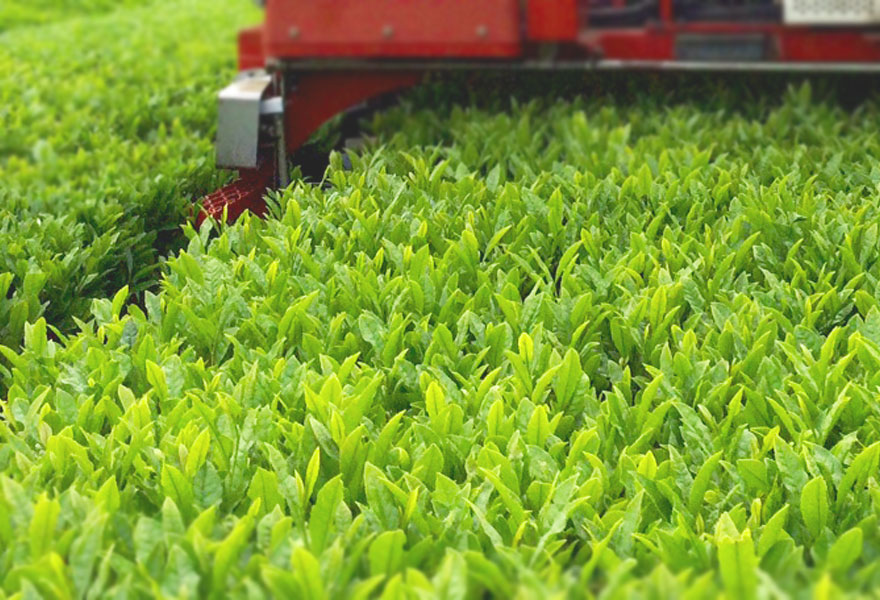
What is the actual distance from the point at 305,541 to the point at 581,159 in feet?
10.9

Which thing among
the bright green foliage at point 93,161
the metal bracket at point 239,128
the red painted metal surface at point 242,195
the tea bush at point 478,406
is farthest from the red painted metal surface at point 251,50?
the tea bush at point 478,406

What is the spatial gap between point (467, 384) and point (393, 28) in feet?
14.3

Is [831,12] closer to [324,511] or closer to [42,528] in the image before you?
[324,511]

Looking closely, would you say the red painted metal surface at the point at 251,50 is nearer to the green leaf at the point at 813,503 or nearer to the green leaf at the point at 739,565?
the green leaf at the point at 813,503

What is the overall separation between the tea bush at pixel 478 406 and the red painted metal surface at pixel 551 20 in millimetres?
2563

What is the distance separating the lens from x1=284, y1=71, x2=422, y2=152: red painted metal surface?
717 centimetres

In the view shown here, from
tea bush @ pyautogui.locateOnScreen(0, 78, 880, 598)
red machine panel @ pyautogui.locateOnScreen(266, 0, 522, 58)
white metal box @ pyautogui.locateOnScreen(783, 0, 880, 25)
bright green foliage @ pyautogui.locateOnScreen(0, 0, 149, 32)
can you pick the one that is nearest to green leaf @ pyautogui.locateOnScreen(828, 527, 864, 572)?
tea bush @ pyautogui.locateOnScreen(0, 78, 880, 598)

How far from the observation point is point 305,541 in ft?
7.29

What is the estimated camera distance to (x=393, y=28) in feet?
22.9

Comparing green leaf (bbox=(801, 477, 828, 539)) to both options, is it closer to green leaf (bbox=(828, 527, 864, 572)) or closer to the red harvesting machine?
green leaf (bbox=(828, 527, 864, 572))

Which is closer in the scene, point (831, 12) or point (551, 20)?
point (551, 20)

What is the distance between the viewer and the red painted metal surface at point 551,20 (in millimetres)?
7113

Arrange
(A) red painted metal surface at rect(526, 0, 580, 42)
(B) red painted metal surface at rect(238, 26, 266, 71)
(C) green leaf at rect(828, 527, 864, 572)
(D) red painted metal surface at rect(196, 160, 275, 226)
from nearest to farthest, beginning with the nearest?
(C) green leaf at rect(828, 527, 864, 572) → (D) red painted metal surface at rect(196, 160, 275, 226) → (A) red painted metal surface at rect(526, 0, 580, 42) → (B) red painted metal surface at rect(238, 26, 266, 71)

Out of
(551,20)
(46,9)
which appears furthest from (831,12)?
(46,9)
